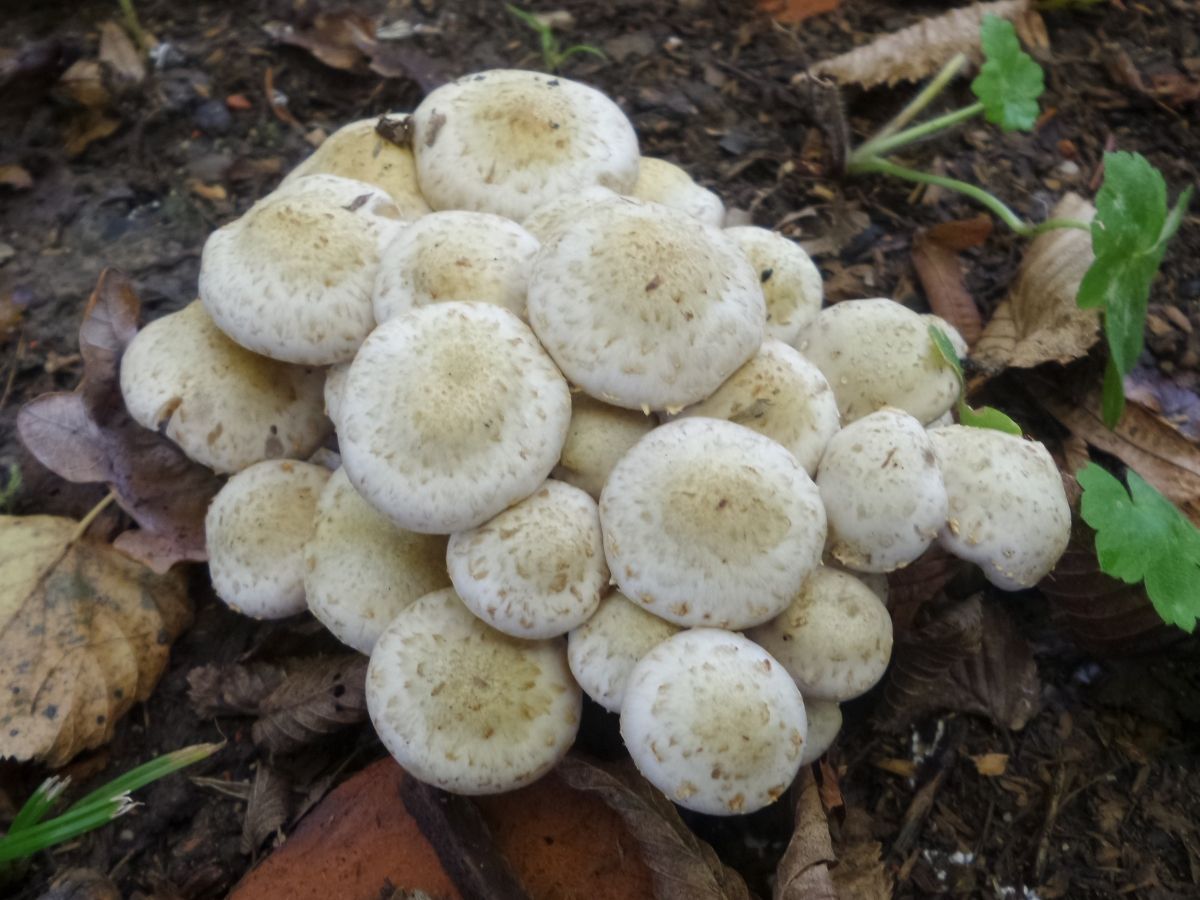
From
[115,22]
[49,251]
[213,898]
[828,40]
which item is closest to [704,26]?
[828,40]

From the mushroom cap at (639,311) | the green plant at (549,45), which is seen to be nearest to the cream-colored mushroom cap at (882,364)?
the mushroom cap at (639,311)

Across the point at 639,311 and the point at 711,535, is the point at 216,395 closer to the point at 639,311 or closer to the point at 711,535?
the point at 639,311

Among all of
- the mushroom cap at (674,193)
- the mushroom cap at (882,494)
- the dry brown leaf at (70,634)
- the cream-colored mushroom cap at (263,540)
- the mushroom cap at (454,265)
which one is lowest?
the dry brown leaf at (70,634)

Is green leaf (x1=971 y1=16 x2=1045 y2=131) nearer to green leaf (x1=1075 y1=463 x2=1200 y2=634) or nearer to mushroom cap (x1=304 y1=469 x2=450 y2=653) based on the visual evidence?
green leaf (x1=1075 y1=463 x2=1200 y2=634)

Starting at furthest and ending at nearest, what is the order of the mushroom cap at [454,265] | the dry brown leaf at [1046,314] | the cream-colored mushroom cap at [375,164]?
1. the dry brown leaf at [1046,314]
2. the cream-colored mushroom cap at [375,164]
3. the mushroom cap at [454,265]

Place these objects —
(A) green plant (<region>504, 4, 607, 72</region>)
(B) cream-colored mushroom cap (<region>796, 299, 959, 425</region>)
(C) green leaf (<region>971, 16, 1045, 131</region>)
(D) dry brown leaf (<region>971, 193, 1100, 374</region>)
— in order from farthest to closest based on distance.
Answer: (A) green plant (<region>504, 4, 607, 72</region>), (C) green leaf (<region>971, 16, 1045, 131</region>), (D) dry brown leaf (<region>971, 193, 1100, 374</region>), (B) cream-colored mushroom cap (<region>796, 299, 959, 425</region>)

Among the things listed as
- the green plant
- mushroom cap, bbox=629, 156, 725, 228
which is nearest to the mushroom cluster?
mushroom cap, bbox=629, 156, 725, 228

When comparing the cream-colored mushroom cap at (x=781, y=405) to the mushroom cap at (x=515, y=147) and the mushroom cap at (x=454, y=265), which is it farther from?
the mushroom cap at (x=515, y=147)
